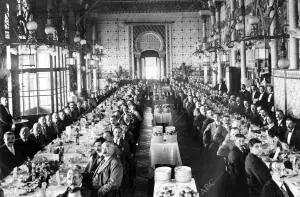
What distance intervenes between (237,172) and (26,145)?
15.1 feet

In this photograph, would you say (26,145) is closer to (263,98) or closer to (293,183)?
(293,183)

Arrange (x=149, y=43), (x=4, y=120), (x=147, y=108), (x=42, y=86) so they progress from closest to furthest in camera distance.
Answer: (x=4, y=120) → (x=42, y=86) → (x=147, y=108) → (x=149, y=43)

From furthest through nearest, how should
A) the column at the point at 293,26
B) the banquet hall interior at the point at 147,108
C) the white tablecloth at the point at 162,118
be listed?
the white tablecloth at the point at 162,118 → the column at the point at 293,26 → the banquet hall interior at the point at 147,108

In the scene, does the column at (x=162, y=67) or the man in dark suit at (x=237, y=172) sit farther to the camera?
the column at (x=162, y=67)

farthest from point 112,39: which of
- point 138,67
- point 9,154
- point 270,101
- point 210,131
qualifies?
point 9,154

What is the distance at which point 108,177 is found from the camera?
549cm

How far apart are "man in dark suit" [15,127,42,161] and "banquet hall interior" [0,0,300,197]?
0.02m

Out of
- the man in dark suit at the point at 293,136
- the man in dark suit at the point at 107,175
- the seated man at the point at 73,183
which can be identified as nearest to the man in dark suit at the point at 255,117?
the man in dark suit at the point at 293,136

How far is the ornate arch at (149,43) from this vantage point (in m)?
32.3

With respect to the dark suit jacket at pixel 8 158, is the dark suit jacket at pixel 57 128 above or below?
above

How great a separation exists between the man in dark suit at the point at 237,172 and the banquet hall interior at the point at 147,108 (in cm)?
2

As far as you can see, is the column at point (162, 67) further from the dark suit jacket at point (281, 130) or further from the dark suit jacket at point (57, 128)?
the dark suit jacket at point (281, 130)

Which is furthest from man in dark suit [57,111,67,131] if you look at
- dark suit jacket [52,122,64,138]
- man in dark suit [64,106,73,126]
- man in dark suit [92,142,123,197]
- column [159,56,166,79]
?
column [159,56,166,79]

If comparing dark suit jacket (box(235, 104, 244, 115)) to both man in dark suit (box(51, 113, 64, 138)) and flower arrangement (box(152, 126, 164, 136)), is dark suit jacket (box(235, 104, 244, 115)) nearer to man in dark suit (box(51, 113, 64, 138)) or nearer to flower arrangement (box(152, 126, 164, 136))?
flower arrangement (box(152, 126, 164, 136))
